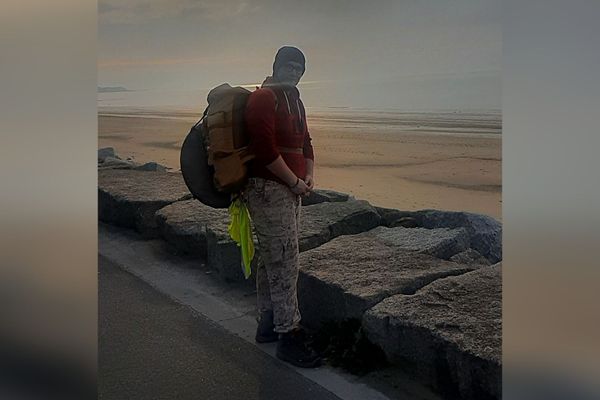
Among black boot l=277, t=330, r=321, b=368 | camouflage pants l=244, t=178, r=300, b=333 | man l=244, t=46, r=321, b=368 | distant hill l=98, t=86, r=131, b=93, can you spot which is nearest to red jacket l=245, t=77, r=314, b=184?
man l=244, t=46, r=321, b=368

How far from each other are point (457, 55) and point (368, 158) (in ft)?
1.28

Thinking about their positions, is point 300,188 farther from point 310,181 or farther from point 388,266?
A: point 388,266

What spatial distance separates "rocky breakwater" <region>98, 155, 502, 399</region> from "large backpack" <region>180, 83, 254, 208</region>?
0.08 m

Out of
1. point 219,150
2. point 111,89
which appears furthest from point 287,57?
point 111,89

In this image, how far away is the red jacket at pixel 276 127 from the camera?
214 centimetres

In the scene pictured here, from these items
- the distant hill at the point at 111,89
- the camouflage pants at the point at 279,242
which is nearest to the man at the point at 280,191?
the camouflage pants at the point at 279,242

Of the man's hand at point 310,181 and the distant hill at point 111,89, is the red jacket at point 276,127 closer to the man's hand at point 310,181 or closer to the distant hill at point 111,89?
the man's hand at point 310,181

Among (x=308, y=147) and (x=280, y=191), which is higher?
(x=308, y=147)

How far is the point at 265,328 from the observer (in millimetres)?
2320

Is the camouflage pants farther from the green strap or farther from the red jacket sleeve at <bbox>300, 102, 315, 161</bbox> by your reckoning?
the red jacket sleeve at <bbox>300, 102, 315, 161</bbox>

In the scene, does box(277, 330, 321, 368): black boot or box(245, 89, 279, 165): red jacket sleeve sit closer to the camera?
box(245, 89, 279, 165): red jacket sleeve

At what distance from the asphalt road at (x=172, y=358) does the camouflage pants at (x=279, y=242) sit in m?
0.16

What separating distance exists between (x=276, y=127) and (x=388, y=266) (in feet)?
1.82

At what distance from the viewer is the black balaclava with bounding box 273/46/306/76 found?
2135 millimetres
